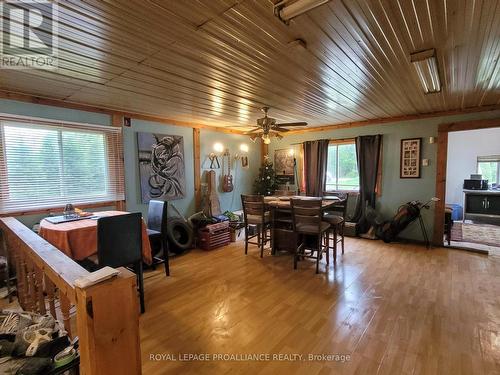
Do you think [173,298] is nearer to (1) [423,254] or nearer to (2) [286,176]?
(1) [423,254]

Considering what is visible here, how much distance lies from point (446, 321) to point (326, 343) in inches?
46.5

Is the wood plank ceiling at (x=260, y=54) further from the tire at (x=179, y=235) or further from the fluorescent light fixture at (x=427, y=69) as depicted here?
the tire at (x=179, y=235)

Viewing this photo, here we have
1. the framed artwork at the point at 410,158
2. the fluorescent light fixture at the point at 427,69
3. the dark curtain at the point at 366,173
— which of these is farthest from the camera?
the dark curtain at the point at 366,173

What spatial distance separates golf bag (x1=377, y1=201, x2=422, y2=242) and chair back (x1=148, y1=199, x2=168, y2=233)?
12.9ft

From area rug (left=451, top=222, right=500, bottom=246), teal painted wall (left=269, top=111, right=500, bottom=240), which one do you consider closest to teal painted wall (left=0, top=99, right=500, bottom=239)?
teal painted wall (left=269, top=111, right=500, bottom=240)

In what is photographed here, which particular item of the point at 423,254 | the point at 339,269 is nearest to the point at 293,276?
the point at 339,269

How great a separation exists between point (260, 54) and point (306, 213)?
79.5 inches

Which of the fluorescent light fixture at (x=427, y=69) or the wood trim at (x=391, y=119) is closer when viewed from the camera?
the fluorescent light fixture at (x=427, y=69)

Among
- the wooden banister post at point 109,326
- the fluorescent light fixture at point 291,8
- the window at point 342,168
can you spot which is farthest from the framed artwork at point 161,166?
the wooden banister post at point 109,326

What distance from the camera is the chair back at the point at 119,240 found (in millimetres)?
2291

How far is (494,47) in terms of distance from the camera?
206 centimetres

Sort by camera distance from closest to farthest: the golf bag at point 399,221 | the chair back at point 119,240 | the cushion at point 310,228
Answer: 1. the chair back at point 119,240
2. the cushion at point 310,228
3. the golf bag at point 399,221

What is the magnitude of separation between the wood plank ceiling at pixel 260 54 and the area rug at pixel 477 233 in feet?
9.01

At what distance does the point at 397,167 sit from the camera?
193 inches
